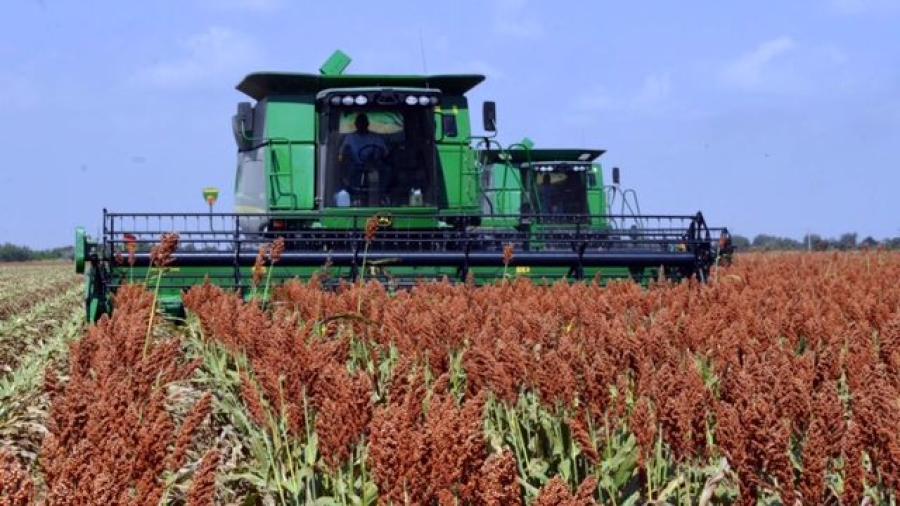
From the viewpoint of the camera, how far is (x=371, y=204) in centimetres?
1191

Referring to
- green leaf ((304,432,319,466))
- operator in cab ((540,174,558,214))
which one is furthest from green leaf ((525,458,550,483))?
operator in cab ((540,174,558,214))

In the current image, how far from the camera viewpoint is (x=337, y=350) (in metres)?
5.15

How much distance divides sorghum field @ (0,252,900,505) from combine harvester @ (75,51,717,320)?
98.9 inches

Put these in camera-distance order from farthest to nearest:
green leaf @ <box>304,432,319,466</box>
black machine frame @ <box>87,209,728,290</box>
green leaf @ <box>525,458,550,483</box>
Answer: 1. black machine frame @ <box>87,209,728,290</box>
2. green leaf @ <box>525,458,550,483</box>
3. green leaf @ <box>304,432,319,466</box>

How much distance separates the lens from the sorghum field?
311 cm

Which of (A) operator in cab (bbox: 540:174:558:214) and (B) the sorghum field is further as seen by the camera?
(A) operator in cab (bbox: 540:174:558:214)

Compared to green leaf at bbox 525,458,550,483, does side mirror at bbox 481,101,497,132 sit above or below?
above

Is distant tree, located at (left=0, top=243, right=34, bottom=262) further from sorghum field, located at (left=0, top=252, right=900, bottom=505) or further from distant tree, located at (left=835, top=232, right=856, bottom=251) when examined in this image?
sorghum field, located at (left=0, top=252, right=900, bottom=505)

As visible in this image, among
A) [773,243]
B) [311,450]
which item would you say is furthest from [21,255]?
[311,450]

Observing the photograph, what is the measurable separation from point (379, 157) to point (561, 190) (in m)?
8.16

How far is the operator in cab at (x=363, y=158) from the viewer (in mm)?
12016

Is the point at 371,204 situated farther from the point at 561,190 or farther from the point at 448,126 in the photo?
the point at 561,190

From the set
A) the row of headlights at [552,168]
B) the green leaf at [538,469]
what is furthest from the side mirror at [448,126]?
the green leaf at [538,469]

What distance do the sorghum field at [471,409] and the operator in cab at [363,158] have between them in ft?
13.6
